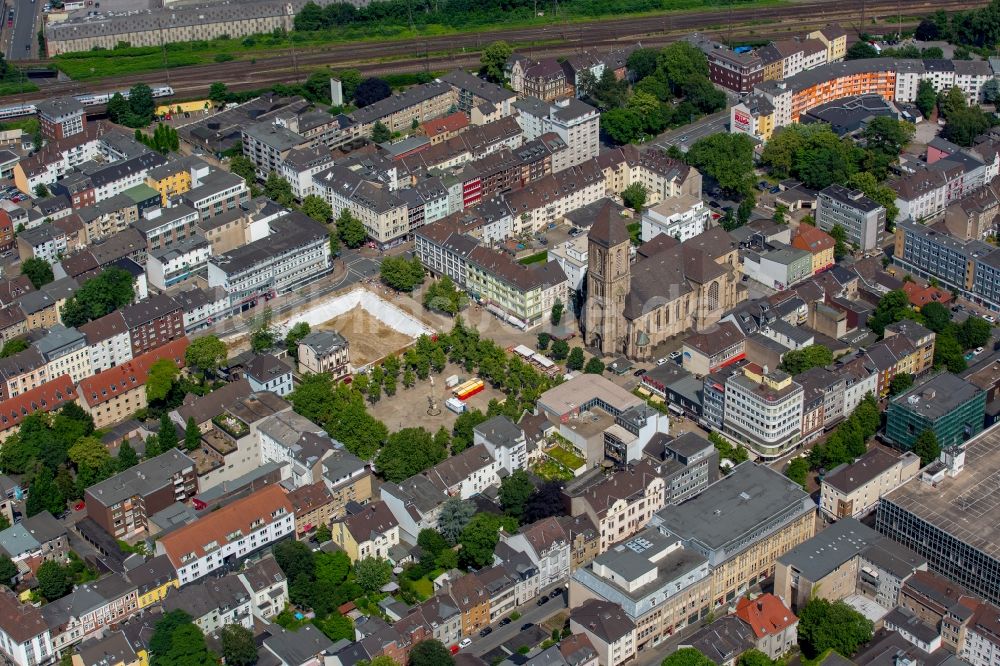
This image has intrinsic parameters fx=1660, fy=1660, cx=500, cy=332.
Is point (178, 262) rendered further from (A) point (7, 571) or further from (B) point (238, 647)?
(B) point (238, 647)

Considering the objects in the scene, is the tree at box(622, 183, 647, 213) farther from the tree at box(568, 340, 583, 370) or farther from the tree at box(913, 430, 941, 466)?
the tree at box(913, 430, 941, 466)

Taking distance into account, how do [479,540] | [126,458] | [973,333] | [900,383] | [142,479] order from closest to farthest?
[479,540] → [142,479] → [126,458] → [900,383] → [973,333]

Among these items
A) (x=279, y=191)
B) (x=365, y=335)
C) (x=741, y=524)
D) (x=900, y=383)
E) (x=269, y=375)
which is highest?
(x=279, y=191)

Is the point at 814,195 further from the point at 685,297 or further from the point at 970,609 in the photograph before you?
the point at 970,609

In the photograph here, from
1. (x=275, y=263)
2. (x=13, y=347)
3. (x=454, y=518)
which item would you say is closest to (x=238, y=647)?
(x=454, y=518)

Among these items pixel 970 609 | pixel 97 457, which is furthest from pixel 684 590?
pixel 97 457
